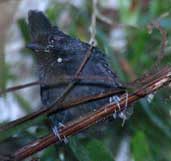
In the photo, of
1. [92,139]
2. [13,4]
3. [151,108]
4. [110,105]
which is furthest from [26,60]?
[110,105]

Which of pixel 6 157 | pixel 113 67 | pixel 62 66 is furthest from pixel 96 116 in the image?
pixel 113 67

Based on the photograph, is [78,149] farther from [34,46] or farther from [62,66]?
[34,46]

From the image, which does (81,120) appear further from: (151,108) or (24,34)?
(24,34)

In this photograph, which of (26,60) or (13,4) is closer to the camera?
(13,4)

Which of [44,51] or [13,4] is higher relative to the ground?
[13,4]

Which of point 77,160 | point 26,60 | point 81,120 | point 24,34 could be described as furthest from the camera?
point 26,60

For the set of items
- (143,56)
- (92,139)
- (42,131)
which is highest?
(143,56)

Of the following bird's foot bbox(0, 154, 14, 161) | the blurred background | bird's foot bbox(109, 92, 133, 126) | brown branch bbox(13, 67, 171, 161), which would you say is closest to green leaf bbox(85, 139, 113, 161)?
the blurred background

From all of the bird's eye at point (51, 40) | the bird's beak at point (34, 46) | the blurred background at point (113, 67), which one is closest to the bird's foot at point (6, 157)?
the blurred background at point (113, 67)
